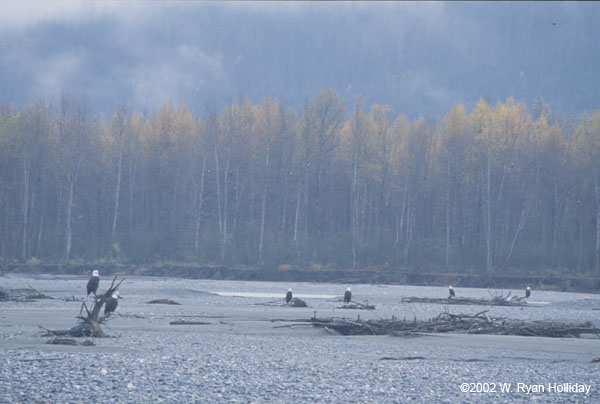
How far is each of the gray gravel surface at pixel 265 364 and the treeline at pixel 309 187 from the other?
30432 mm

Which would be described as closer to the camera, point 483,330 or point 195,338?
point 195,338

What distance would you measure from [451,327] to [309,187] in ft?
126

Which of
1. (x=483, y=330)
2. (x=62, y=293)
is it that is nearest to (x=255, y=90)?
(x=62, y=293)

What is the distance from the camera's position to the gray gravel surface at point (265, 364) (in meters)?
9.26

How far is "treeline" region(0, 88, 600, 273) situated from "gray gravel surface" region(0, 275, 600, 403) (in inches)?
1198

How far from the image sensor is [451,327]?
17.3m

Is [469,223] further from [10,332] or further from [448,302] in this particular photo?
[10,332]

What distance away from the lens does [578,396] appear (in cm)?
1005

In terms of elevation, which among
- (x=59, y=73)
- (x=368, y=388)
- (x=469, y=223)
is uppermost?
(x=59, y=73)

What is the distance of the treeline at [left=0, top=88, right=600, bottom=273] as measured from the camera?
4850 cm

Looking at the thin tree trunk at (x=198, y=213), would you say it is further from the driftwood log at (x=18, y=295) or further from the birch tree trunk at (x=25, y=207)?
the driftwood log at (x=18, y=295)

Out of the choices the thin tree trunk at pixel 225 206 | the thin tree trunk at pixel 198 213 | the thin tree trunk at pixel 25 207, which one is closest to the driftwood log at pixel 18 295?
the thin tree trunk at pixel 225 206

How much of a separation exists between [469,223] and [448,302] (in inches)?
1010

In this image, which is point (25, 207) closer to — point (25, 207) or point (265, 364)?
point (25, 207)
